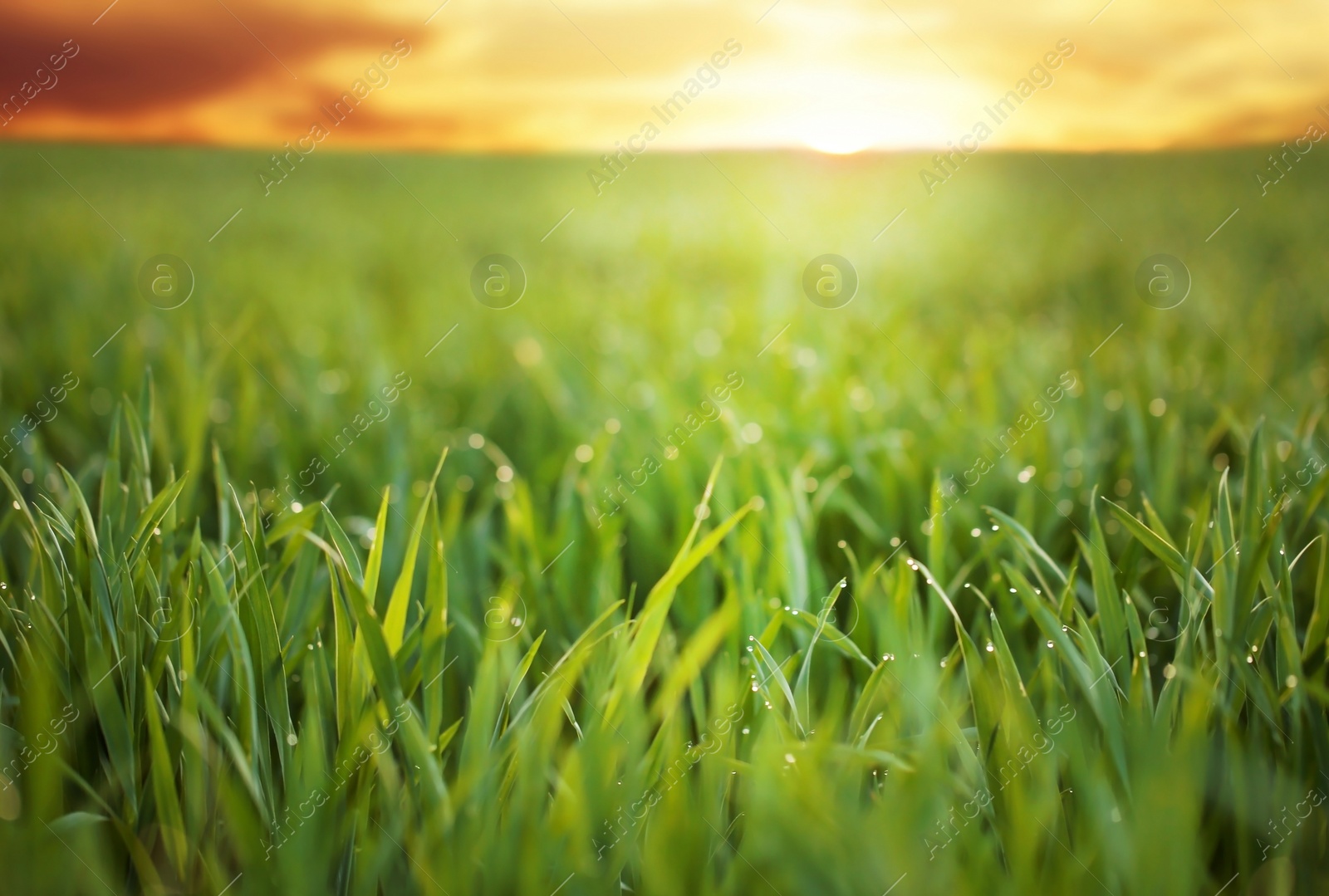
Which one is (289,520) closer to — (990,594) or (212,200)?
(990,594)

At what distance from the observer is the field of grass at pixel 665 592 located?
0.52m

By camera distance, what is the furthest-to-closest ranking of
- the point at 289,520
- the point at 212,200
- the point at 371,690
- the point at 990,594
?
the point at 212,200
the point at 990,594
the point at 289,520
the point at 371,690

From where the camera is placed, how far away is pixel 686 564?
68 cm

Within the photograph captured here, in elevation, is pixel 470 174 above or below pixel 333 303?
above

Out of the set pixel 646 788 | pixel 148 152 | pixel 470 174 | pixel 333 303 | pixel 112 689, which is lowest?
pixel 646 788

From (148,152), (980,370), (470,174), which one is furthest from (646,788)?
(148,152)

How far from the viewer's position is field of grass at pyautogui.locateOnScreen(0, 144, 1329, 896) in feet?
1.69

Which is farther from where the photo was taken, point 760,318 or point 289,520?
point 760,318

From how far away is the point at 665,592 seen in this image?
0.66 metres

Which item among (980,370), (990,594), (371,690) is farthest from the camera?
(980,370)

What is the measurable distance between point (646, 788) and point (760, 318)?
154 centimetres

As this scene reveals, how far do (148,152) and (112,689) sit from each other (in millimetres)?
5142

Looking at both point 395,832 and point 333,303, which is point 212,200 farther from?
point 395,832

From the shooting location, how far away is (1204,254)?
8.53ft
